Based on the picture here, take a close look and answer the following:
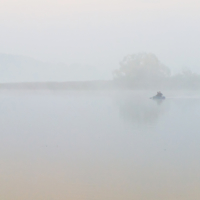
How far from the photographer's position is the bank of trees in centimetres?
3525

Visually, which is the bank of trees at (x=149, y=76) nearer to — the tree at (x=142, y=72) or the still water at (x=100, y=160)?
the tree at (x=142, y=72)

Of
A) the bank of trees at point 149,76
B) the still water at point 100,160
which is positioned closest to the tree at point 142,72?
the bank of trees at point 149,76

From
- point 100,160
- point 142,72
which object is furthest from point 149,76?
point 100,160

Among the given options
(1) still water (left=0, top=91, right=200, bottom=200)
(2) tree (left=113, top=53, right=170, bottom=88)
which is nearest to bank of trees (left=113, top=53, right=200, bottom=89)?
(2) tree (left=113, top=53, right=170, bottom=88)

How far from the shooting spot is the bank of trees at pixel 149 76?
116ft

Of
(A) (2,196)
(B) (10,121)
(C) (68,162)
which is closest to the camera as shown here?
(A) (2,196)

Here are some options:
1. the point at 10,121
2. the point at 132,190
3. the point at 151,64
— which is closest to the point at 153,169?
the point at 132,190

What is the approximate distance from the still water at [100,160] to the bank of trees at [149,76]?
→ 80.0 ft

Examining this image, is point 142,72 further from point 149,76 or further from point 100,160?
point 100,160

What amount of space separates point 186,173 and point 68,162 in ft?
5.97

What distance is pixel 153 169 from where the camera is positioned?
5.62 m

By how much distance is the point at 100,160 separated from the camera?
245 inches

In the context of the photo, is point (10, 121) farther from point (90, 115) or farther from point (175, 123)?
point (175, 123)

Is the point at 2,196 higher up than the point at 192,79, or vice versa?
the point at 192,79
